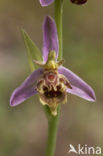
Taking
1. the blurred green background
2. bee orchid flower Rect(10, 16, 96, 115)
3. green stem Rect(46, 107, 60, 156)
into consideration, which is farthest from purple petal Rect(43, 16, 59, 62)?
the blurred green background

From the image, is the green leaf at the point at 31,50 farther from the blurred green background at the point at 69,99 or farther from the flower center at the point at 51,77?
the blurred green background at the point at 69,99

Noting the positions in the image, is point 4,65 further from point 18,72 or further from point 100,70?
point 100,70

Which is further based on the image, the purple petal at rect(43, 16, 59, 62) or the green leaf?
the green leaf

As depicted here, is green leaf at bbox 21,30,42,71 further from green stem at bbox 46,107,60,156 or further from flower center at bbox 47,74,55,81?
green stem at bbox 46,107,60,156

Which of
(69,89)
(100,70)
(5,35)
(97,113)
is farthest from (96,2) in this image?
(69,89)

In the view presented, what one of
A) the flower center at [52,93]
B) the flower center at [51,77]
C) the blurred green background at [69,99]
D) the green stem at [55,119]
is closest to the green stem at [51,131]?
the green stem at [55,119]

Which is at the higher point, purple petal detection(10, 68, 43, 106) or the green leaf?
the green leaf

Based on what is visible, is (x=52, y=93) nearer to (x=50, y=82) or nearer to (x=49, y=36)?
(x=50, y=82)
